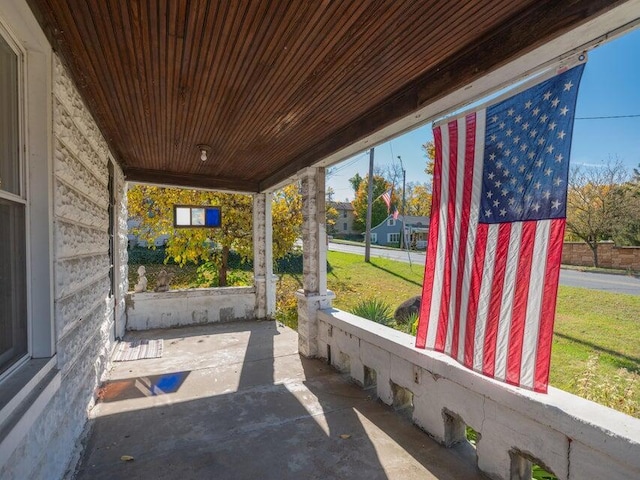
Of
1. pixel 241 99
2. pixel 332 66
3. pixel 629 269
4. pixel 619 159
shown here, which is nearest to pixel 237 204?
pixel 241 99

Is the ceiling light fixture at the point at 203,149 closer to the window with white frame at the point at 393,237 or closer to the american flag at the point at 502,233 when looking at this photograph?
the american flag at the point at 502,233

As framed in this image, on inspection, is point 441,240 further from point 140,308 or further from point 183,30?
point 140,308

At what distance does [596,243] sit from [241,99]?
20729mm

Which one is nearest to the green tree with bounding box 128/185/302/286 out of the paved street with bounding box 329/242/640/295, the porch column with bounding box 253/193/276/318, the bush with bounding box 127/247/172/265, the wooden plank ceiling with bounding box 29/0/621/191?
the porch column with bounding box 253/193/276/318

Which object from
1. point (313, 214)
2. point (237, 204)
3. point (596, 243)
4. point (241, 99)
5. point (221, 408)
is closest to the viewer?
point (241, 99)

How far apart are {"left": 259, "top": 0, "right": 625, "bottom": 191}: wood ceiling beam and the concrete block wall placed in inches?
79.4

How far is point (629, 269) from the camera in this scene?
615 inches

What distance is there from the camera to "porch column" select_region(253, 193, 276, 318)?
7.04 meters

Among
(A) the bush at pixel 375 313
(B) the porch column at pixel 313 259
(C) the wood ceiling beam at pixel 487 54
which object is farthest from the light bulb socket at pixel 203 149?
(A) the bush at pixel 375 313

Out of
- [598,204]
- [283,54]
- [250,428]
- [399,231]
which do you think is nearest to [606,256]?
[598,204]

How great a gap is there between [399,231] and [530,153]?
37579 mm

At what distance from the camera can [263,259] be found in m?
7.09

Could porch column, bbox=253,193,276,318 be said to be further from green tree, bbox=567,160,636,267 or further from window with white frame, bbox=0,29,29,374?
green tree, bbox=567,160,636,267

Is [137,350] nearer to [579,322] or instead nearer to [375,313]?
[375,313]
